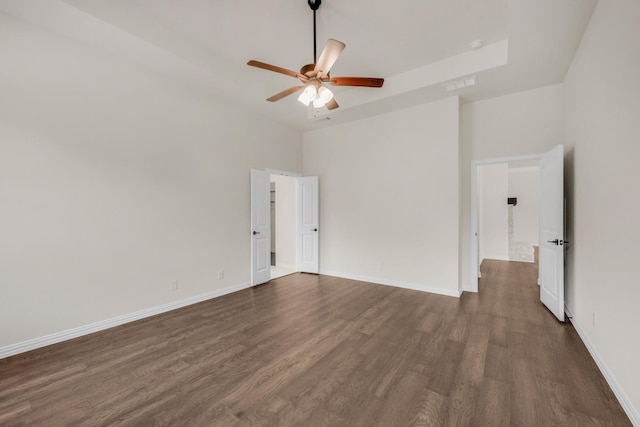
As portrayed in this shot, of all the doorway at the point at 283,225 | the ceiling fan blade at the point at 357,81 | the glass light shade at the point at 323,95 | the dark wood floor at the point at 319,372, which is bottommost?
the dark wood floor at the point at 319,372

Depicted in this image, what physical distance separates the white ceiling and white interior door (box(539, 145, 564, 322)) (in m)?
1.27

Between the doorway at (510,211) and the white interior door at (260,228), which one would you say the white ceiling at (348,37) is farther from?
the doorway at (510,211)

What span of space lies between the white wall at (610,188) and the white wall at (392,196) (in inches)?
61.6

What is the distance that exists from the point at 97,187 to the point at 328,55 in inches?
118

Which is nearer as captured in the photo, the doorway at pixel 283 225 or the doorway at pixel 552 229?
the doorway at pixel 552 229

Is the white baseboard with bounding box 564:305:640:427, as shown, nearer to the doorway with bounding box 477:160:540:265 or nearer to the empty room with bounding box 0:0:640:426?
the empty room with bounding box 0:0:640:426

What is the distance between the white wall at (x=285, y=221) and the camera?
22.1ft

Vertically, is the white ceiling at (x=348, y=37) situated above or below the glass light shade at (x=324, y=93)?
above

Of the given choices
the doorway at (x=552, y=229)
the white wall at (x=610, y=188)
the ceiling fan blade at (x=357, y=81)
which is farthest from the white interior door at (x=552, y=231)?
the ceiling fan blade at (x=357, y=81)

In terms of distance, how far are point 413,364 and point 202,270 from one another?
327cm

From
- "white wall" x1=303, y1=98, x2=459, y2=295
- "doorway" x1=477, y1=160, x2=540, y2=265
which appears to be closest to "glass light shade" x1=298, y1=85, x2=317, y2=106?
"white wall" x1=303, y1=98, x2=459, y2=295

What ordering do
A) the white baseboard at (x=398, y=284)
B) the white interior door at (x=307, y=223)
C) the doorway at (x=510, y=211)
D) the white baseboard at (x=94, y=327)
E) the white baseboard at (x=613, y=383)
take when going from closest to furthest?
1. the white baseboard at (x=613, y=383)
2. the white baseboard at (x=94, y=327)
3. the white baseboard at (x=398, y=284)
4. the white interior door at (x=307, y=223)
5. the doorway at (x=510, y=211)

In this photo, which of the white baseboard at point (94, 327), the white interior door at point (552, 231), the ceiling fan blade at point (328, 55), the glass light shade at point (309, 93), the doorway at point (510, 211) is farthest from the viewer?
the doorway at point (510, 211)

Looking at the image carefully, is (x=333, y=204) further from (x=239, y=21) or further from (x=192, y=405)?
(x=192, y=405)
